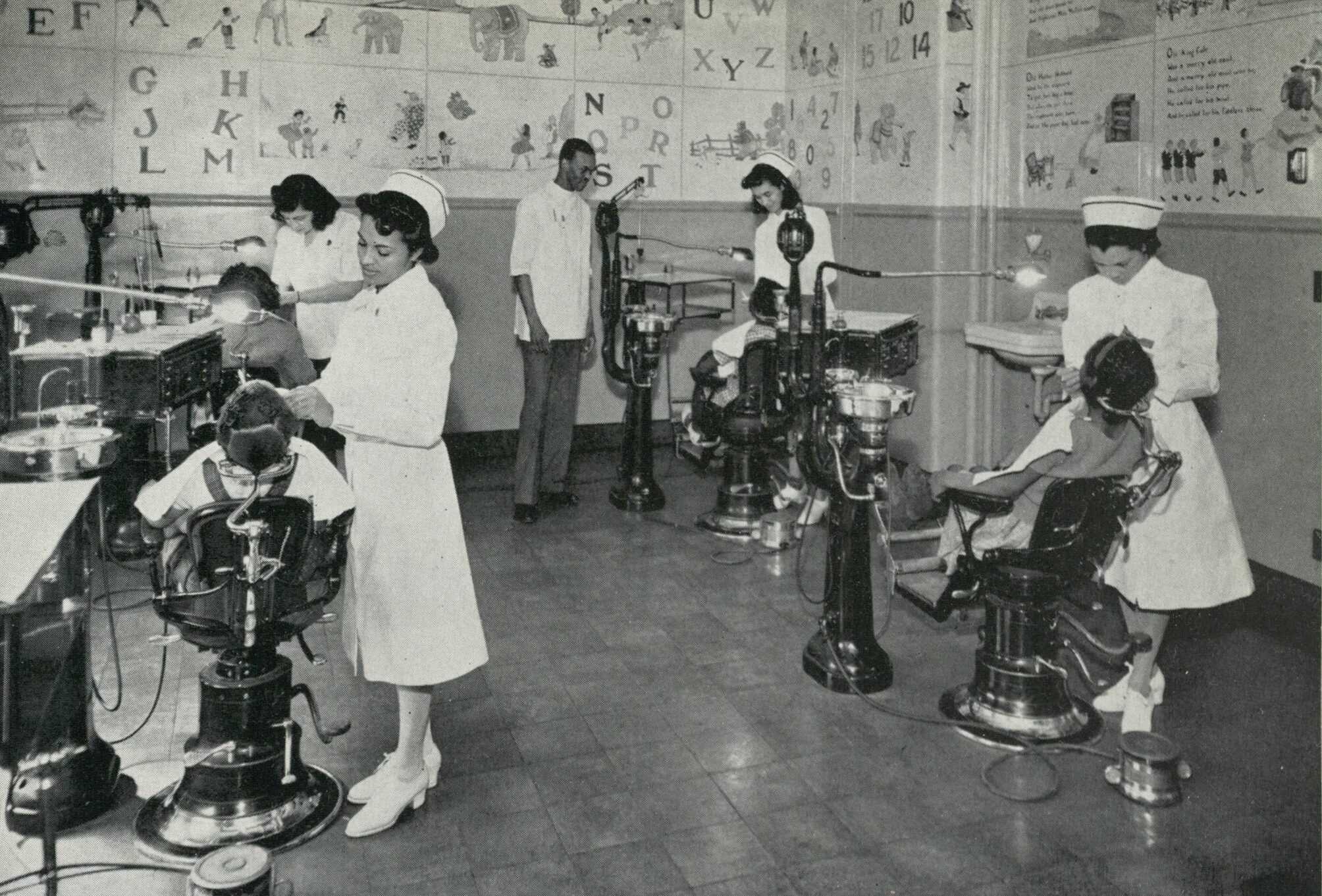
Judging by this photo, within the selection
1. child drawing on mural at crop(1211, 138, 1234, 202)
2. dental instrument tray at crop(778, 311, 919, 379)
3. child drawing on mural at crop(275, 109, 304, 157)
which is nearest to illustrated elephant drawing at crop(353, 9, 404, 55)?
child drawing on mural at crop(275, 109, 304, 157)

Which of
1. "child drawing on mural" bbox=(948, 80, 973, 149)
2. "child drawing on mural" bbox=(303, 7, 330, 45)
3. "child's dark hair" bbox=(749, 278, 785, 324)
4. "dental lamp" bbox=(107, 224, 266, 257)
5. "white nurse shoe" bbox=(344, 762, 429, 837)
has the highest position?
"child drawing on mural" bbox=(303, 7, 330, 45)

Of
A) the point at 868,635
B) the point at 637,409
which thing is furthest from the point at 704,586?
the point at 637,409

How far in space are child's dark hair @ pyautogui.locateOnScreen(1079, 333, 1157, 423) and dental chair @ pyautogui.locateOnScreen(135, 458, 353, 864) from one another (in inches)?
79.3

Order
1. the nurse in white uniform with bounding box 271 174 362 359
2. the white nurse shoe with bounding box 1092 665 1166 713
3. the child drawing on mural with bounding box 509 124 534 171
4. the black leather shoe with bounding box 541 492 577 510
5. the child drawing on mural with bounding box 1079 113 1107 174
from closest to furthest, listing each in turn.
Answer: the white nurse shoe with bounding box 1092 665 1166 713
the child drawing on mural with bounding box 1079 113 1107 174
the nurse in white uniform with bounding box 271 174 362 359
the black leather shoe with bounding box 541 492 577 510
the child drawing on mural with bounding box 509 124 534 171

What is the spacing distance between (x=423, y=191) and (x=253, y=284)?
2.58 m

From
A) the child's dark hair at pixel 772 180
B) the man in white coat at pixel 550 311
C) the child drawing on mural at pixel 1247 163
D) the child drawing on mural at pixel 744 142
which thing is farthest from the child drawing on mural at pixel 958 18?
the child drawing on mural at pixel 744 142

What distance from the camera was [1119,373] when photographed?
3.15 m

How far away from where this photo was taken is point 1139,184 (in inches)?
209

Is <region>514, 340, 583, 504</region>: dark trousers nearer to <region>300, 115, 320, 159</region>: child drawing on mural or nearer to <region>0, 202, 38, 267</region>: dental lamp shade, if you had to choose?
<region>300, 115, 320, 159</region>: child drawing on mural

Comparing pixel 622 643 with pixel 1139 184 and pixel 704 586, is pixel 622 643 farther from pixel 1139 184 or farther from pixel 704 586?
pixel 1139 184

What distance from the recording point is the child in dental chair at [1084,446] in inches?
124

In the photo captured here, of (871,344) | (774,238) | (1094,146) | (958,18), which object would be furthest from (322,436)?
(1094,146)

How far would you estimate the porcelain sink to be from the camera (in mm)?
5234

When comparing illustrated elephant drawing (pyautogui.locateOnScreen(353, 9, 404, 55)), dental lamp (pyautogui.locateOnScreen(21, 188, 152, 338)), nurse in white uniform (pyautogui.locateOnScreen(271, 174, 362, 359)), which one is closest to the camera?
nurse in white uniform (pyautogui.locateOnScreen(271, 174, 362, 359))
